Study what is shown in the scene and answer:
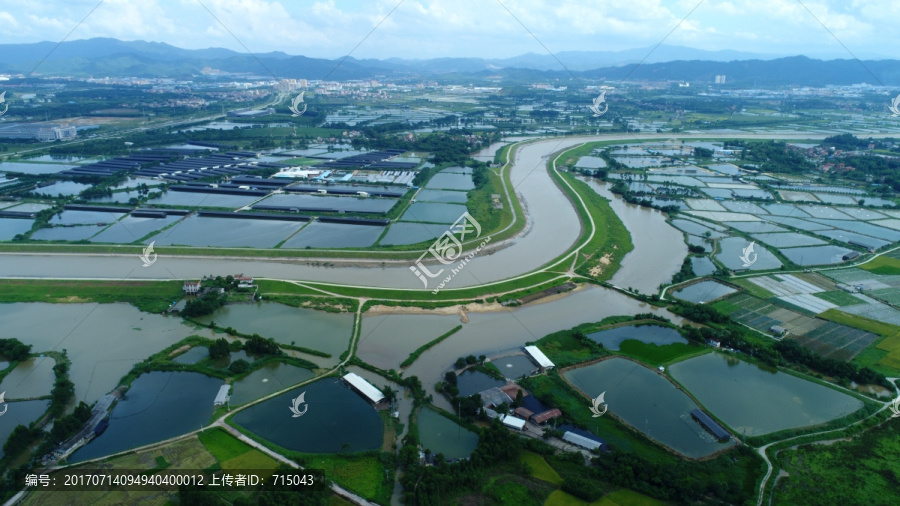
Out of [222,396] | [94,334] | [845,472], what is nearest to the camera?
[845,472]

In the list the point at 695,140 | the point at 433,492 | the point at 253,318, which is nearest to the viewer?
the point at 433,492

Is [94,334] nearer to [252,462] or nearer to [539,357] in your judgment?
[252,462]

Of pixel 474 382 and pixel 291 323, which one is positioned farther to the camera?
pixel 291 323

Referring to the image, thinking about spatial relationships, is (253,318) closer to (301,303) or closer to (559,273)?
(301,303)

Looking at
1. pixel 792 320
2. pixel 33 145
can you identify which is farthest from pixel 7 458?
pixel 33 145

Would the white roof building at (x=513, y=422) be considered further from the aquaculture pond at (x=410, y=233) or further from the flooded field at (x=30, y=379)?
the aquaculture pond at (x=410, y=233)

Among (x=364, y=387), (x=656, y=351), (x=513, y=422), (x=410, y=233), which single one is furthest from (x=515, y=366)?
(x=410, y=233)

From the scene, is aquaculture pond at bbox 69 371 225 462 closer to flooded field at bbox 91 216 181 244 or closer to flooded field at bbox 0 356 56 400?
flooded field at bbox 0 356 56 400
